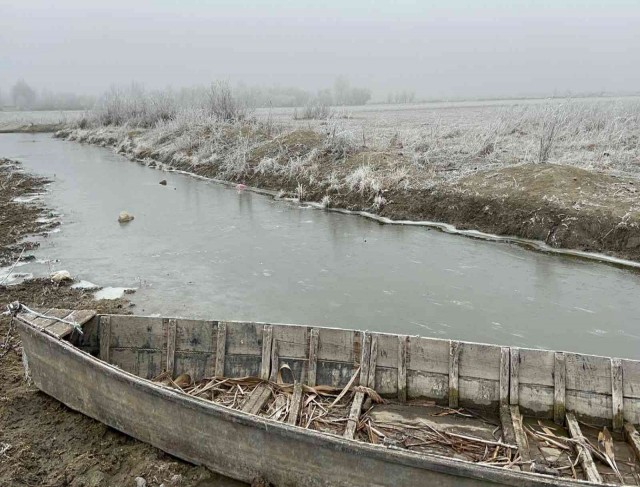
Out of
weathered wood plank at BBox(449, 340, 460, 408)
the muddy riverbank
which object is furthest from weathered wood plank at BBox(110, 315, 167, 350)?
the muddy riverbank

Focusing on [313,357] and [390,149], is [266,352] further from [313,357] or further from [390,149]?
[390,149]

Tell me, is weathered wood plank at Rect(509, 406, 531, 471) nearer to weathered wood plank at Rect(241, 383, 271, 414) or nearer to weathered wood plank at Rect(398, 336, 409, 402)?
weathered wood plank at Rect(398, 336, 409, 402)

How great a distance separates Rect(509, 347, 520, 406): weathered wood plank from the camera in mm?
5691

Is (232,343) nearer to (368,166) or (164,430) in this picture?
(164,430)

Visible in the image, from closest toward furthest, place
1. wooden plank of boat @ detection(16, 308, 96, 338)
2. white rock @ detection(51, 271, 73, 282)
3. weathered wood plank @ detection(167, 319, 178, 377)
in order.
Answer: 1. wooden plank of boat @ detection(16, 308, 96, 338)
2. weathered wood plank @ detection(167, 319, 178, 377)
3. white rock @ detection(51, 271, 73, 282)

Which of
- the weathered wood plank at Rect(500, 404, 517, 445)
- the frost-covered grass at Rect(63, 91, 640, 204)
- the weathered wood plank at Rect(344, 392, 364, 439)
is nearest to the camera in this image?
the weathered wood plank at Rect(500, 404, 517, 445)

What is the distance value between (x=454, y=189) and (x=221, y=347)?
1121 cm

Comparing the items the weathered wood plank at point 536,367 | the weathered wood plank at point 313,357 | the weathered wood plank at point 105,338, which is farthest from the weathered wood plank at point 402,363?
the weathered wood plank at point 105,338

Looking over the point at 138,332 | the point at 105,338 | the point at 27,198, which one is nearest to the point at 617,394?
the point at 138,332

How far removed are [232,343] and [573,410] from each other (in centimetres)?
399

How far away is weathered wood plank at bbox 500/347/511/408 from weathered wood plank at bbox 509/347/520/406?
Result: 0.13 feet

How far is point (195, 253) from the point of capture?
1248 cm

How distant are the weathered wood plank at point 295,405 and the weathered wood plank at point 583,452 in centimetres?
287

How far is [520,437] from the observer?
5.23 m
